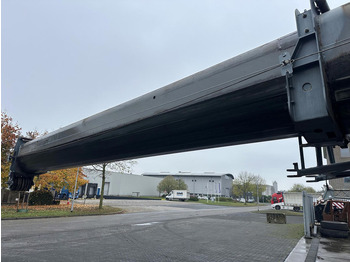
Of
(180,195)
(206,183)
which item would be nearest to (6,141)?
(180,195)

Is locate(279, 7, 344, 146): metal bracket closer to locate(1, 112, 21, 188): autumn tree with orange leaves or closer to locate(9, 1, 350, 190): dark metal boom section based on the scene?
locate(9, 1, 350, 190): dark metal boom section

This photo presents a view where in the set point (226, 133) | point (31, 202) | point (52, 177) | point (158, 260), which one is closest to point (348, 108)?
point (226, 133)

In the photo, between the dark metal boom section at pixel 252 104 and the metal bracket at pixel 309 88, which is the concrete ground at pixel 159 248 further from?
the metal bracket at pixel 309 88

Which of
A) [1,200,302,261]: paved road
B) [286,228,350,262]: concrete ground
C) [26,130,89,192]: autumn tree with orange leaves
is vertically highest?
[26,130,89,192]: autumn tree with orange leaves

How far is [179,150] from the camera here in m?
3.78

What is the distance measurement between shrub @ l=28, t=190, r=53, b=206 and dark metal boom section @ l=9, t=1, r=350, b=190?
23.7 metres

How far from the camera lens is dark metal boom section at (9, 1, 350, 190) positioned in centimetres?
203

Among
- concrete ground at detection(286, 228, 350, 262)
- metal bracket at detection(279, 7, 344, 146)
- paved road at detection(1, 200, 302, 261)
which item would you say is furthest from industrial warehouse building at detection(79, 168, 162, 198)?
metal bracket at detection(279, 7, 344, 146)

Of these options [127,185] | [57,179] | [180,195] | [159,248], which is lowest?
[159,248]

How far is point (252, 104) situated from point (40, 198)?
2681cm

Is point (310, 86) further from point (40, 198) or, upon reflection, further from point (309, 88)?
point (40, 198)

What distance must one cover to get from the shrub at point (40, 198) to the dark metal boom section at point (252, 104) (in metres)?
23.7

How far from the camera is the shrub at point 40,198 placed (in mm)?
23562

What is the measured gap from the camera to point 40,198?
78.8 ft
